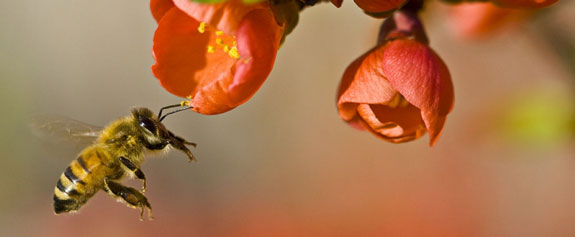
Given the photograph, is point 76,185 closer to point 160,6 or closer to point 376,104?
point 160,6

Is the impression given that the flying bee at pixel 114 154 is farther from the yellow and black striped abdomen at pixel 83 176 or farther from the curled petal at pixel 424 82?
the curled petal at pixel 424 82

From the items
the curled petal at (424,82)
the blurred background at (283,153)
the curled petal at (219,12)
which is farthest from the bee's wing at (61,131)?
the blurred background at (283,153)

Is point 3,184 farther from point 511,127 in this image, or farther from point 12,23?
point 511,127

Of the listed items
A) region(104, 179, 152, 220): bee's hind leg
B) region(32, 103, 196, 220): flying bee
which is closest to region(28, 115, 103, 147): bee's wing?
region(32, 103, 196, 220): flying bee

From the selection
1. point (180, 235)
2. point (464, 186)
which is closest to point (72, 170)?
point (180, 235)

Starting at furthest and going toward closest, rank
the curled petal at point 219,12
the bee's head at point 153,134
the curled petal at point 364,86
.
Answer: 1. the bee's head at point 153,134
2. the curled petal at point 364,86
3. the curled petal at point 219,12
